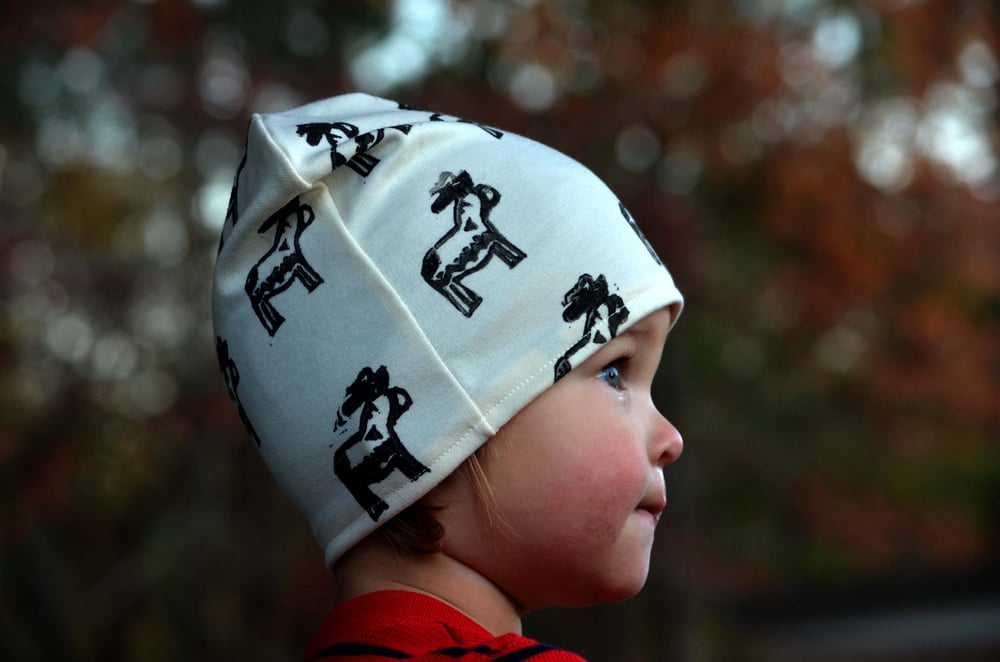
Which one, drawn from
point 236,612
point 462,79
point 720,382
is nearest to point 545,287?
point 462,79

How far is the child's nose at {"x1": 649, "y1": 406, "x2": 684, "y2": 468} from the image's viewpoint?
1748 mm

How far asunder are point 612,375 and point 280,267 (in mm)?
532

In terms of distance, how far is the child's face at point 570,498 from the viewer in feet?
5.43

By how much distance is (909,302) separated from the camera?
27.0ft

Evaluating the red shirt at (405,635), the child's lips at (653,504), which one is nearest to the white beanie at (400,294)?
the red shirt at (405,635)

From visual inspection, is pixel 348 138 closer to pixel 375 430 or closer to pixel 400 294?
pixel 400 294

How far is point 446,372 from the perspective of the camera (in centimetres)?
167

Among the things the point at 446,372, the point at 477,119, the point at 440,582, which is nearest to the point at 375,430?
the point at 446,372

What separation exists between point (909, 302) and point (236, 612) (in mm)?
5115

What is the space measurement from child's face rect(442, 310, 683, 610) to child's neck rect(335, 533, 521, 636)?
0.02 m

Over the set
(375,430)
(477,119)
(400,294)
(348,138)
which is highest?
(348,138)

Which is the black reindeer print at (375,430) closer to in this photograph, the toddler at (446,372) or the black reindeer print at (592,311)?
the toddler at (446,372)

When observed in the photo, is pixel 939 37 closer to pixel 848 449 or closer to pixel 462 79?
pixel 462 79

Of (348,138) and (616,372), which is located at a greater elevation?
(348,138)
